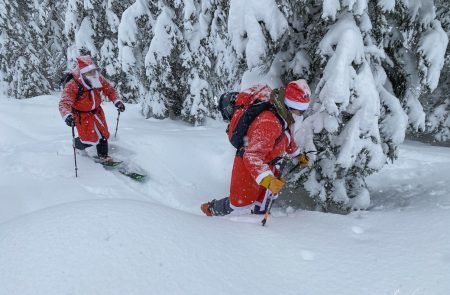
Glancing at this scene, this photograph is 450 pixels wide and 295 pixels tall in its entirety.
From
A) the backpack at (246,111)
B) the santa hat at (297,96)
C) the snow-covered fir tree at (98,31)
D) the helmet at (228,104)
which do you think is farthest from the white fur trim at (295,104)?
the snow-covered fir tree at (98,31)

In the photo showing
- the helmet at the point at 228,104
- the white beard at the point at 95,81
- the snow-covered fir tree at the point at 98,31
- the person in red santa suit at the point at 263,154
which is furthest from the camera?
the snow-covered fir tree at the point at 98,31

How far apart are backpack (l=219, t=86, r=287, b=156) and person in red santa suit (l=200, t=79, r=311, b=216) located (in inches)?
0.6

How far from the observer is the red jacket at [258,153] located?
4.39 m

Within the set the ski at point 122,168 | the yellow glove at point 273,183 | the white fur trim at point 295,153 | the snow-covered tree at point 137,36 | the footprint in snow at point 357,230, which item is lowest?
the ski at point 122,168

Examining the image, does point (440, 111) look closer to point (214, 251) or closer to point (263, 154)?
point (263, 154)

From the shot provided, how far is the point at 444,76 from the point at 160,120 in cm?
953

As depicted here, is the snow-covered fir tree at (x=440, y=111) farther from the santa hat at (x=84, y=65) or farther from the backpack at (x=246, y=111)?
the santa hat at (x=84, y=65)

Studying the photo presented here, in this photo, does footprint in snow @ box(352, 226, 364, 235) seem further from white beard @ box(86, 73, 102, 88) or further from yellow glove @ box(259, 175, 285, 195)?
white beard @ box(86, 73, 102, 88)

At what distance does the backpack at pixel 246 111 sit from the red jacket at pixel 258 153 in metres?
0.04

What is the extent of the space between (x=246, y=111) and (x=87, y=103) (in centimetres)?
452

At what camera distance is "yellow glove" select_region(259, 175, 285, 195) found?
417cm

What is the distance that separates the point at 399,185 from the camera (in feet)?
23.5

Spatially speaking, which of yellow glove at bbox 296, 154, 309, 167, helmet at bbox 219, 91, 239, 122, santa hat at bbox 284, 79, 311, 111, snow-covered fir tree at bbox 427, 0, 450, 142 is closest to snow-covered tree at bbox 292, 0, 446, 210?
yellow glove at bbox 296, 154, 309, 167

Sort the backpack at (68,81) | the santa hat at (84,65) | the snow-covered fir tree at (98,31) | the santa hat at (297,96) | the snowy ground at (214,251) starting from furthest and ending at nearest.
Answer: the snow-covered fir tree at (98,31) < the backpack at (68,81) < the santa hat at (84,65) < the santa hat at (297,96) < the snowy ground at (214,251)
